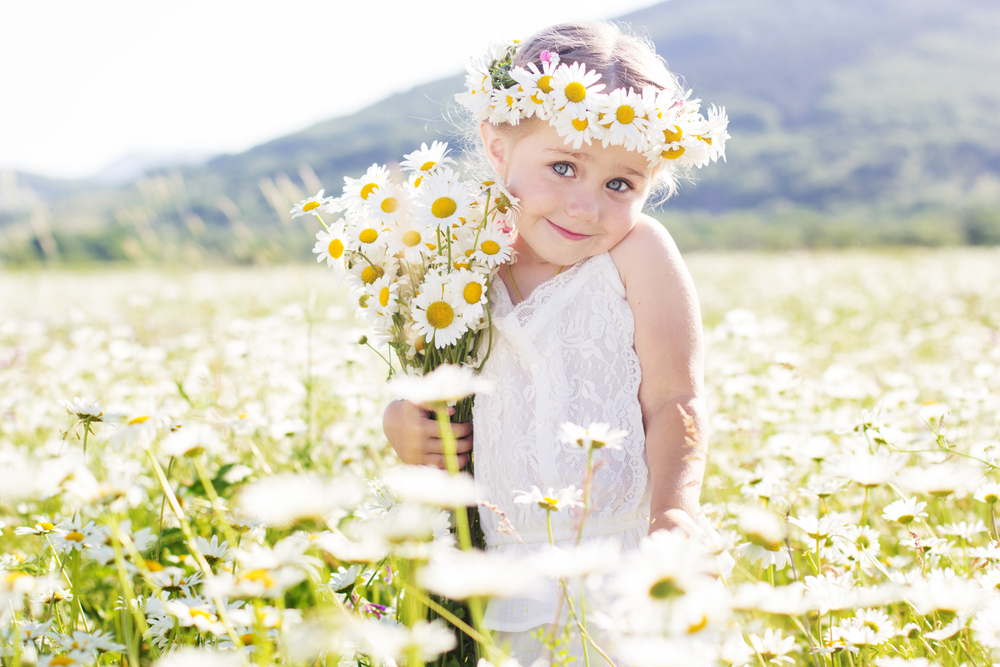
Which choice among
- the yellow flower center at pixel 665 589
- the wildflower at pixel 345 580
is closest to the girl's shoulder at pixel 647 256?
the wildflower at pixel 345 580

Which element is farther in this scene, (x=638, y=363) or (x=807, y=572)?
(x=807, y=572)


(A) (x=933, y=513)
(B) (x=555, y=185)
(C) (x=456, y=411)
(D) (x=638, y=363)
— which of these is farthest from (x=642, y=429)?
(A) (x=933, y=513)

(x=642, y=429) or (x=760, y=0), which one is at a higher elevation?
(x=760, y=0)

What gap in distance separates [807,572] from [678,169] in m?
1.17

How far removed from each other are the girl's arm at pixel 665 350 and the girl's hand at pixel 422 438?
1.46 feet

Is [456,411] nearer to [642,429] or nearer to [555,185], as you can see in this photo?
[642,429]

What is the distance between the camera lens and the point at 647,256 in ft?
5.44

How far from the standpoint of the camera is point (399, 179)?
1663mm

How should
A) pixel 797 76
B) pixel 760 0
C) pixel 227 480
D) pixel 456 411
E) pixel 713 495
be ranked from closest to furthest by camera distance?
pixel 456 411
pixel 227 480
pixel 713 495
pixel 797 76
pixel 760 0

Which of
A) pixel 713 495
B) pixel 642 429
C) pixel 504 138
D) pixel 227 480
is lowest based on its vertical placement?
pixel 713 495

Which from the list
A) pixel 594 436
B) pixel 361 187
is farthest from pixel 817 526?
pixel 361 187

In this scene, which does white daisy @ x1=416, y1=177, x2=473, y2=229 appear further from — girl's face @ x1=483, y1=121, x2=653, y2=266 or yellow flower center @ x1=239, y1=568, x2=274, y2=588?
yellow flower center @ x1=239, y1=568, x2=274, y2=588

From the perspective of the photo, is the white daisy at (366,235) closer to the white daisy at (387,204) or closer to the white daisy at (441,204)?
the white daisy at (387,204)

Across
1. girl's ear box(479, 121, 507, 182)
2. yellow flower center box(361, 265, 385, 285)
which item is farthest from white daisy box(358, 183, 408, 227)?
girl's ear box(479, 121, 507, 182)
